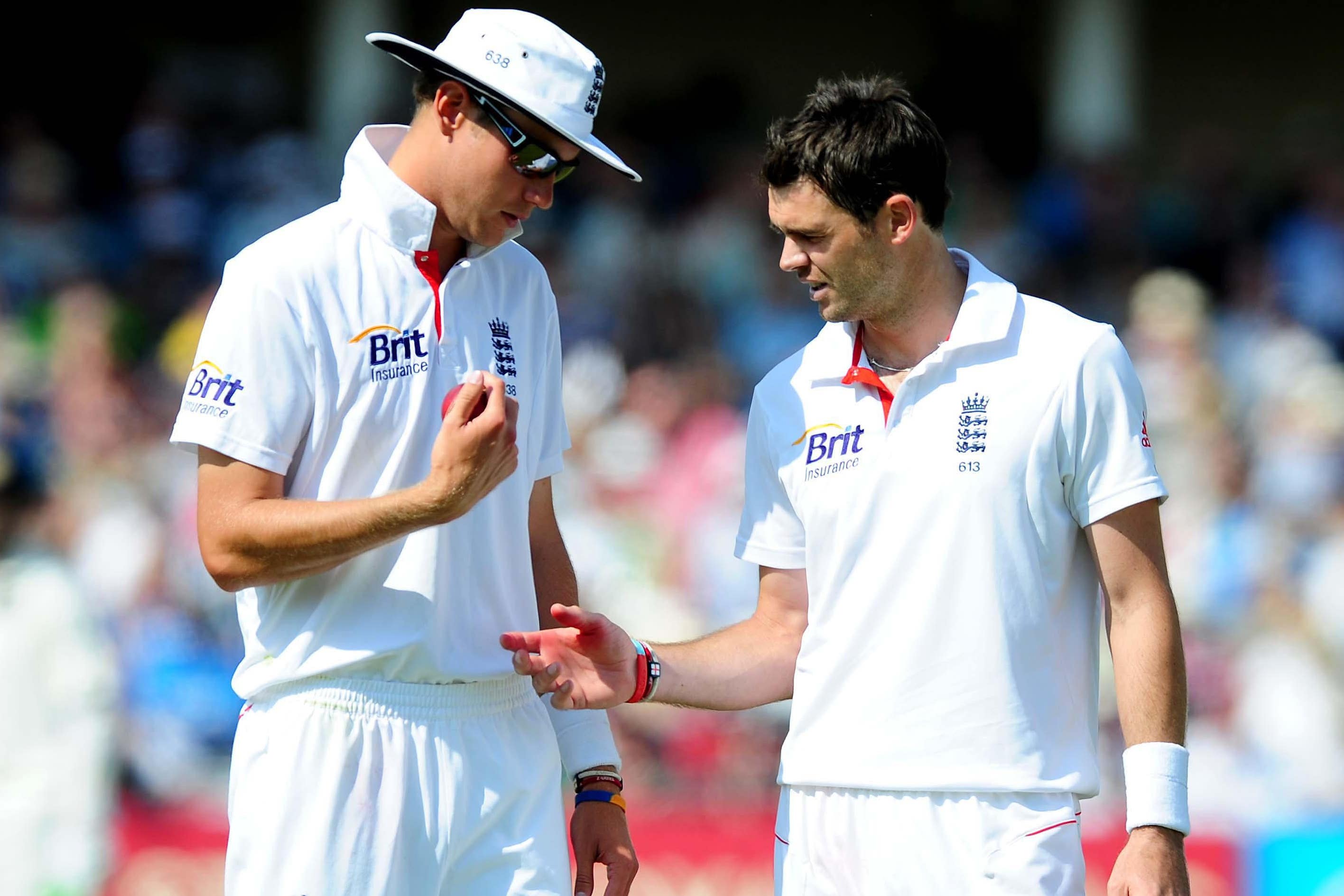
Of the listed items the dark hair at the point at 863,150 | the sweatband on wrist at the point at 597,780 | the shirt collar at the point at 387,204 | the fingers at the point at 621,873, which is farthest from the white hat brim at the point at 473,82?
the fingers at the point at 621,873

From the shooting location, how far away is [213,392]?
11.1 ft

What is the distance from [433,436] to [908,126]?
1233mm

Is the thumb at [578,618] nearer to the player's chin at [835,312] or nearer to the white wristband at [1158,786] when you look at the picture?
the player's chin at [835,312]

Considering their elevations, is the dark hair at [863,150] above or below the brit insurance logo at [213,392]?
above

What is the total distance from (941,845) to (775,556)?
2.55 ft

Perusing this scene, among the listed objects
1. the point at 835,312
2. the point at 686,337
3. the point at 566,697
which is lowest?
the point at 566,697

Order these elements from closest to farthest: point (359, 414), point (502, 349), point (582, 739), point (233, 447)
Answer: point (233, 447)
point (359, 414)
point (502, 349)
point (582, 739)

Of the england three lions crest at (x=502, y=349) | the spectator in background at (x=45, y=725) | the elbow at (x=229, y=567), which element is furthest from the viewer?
the spectator in background at (x=45, y=725)

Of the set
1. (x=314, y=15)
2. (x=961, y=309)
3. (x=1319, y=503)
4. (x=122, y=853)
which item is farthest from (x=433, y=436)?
(x=314, y=15)

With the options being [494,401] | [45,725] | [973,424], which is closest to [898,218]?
[973,424]

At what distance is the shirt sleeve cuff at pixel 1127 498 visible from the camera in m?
3.49

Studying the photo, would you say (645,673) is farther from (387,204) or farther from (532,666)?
(387,204)

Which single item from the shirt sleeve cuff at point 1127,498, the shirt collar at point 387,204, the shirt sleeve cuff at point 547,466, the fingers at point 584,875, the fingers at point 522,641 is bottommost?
the fingers at point 584,875

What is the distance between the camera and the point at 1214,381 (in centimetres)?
955
